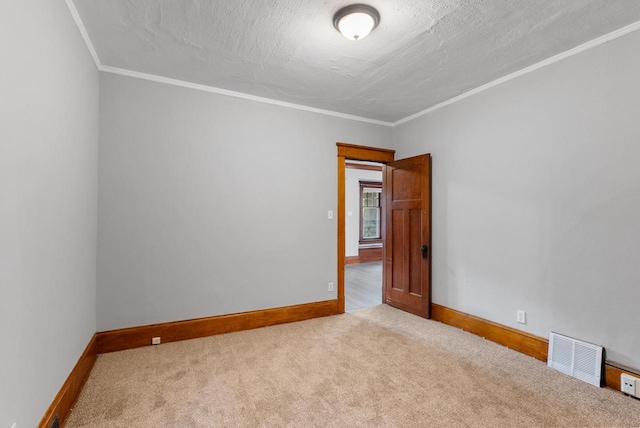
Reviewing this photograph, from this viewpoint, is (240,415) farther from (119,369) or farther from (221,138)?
(221,138)

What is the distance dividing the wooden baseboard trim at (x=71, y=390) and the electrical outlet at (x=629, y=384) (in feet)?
12.3

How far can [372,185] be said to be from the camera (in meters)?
8.70

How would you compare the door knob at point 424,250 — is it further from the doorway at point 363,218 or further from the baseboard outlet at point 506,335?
the doorway at point 363,218

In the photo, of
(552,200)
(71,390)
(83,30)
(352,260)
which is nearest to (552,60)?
(552,200)

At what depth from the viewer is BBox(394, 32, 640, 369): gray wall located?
2244 mm

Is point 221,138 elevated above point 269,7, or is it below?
below

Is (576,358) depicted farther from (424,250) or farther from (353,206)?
(353,206)

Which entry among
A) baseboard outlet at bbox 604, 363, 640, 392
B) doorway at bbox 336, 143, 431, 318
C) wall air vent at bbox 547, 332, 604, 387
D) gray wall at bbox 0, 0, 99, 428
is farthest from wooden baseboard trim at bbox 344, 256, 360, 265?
gray wall at bbox 0, 0, 99, 428

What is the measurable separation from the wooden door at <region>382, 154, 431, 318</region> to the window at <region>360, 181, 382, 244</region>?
13.1 feet

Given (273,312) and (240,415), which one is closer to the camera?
(240,415)

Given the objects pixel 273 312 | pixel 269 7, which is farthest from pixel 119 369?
pixel 269 7

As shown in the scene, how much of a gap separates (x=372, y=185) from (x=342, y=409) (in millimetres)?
7198

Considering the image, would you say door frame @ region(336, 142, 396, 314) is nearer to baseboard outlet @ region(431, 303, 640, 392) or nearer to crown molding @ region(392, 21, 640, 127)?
crown molding @ region(392, 21, 640, 127)

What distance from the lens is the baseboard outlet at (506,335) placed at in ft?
7.38
